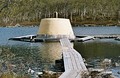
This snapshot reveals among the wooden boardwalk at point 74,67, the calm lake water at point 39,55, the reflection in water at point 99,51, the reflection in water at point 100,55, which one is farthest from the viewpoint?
the reflection in water at point 99,51

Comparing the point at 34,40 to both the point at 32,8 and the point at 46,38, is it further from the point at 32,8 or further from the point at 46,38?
the point at 32,8

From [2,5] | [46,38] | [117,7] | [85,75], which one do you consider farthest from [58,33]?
[117,7]

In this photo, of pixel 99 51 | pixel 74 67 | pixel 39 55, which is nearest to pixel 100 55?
pixel 99 51

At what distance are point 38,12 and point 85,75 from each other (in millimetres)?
137712

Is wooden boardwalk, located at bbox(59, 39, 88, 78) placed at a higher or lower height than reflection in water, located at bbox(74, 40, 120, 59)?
higher

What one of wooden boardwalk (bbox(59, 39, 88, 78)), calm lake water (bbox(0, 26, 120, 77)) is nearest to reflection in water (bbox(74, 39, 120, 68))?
calm lake water (bbox(0, 26, 120, 77))

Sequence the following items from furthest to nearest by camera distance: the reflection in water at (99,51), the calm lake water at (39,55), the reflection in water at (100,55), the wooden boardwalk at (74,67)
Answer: the reflection in water at (99,51) → the reflection in water at (100,55) → the calm lake water at (39,55) → the wooden boardwalk at (74,67)

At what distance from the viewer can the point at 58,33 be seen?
55156 millimetres

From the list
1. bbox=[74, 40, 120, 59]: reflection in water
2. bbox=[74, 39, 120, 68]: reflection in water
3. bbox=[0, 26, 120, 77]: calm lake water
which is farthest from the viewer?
bbox=[74, 40, 120, 59]: reflection in water

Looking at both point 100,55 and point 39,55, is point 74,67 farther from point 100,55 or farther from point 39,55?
point 100,55

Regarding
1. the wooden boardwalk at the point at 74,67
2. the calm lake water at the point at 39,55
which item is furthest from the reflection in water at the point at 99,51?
the wooden boardwalk at the point at 74,67

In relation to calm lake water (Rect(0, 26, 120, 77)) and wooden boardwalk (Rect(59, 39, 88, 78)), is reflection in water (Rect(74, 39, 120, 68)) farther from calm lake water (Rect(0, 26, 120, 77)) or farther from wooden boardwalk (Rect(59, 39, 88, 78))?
wooden boardwalk (Rect(59, 39, 88, 78))

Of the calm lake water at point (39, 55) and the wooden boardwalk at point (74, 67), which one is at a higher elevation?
the wooden boardwalk at point (74, 67)

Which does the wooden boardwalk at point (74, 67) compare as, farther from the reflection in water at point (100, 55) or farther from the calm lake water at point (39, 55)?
the calm lake water at point (39, 55)
